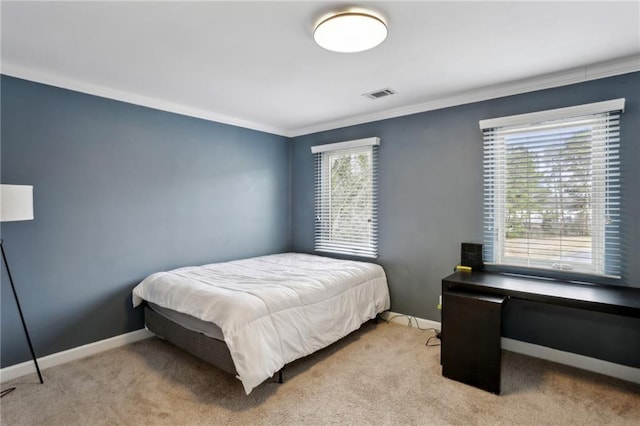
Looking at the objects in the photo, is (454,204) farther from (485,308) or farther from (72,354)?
(72,354)

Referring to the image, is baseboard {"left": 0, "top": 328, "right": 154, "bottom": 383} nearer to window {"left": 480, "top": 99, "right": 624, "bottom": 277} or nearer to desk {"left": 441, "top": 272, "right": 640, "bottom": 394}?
desk {"left": 441, "top": 272, "right": 640, "bottom": 394}

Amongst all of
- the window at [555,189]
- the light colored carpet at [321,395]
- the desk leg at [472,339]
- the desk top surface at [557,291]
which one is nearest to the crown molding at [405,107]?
the window at [555,189]

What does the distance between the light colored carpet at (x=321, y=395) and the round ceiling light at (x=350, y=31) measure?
233cm

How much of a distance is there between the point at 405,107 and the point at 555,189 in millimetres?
1627

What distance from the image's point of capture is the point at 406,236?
3584mm

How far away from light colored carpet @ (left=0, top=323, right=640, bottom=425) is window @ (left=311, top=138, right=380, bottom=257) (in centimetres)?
149

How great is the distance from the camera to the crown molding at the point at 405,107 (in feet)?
8.13

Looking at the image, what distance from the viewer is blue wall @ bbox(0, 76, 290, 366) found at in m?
2.54

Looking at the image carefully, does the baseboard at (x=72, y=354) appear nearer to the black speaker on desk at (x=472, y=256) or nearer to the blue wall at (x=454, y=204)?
the blue wall at (x=454, y=204)

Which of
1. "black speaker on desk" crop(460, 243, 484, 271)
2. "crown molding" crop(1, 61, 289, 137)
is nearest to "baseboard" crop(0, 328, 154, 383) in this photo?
"crown molding" crop(1, 61, 289, 137)

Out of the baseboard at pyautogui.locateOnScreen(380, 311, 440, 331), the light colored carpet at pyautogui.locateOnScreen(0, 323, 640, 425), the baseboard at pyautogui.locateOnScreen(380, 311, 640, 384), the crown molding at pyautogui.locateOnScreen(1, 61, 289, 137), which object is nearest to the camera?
the light colored carpet at pyautogui.locateOnScreen(0, 323, 640, 425)

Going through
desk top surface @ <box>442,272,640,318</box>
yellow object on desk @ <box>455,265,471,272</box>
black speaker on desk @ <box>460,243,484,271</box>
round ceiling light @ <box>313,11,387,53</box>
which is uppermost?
round ceiling light @ <box>313,11,387,53</box>

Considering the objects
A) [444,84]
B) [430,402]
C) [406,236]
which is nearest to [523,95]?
[444,84]

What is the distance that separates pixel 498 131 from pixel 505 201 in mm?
649
